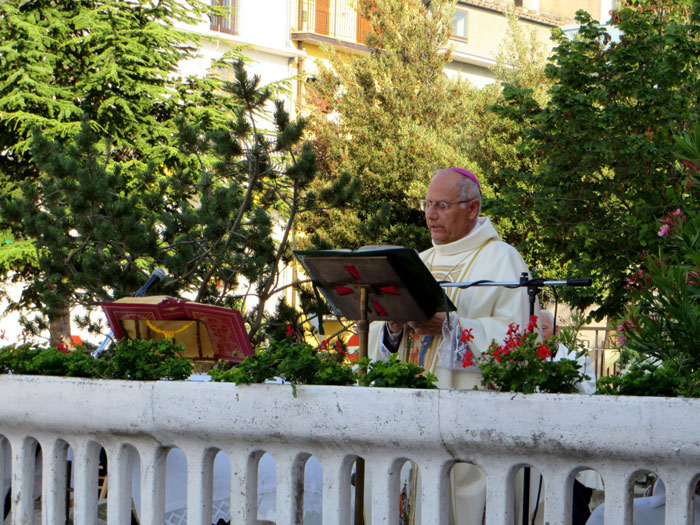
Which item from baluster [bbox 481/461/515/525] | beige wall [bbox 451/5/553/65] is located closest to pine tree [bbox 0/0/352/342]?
baluster [bbox 481/461/515/525]

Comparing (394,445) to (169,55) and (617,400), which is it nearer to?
(617,400)

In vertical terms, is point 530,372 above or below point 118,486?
above

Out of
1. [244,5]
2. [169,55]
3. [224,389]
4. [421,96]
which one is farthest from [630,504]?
[244,5]

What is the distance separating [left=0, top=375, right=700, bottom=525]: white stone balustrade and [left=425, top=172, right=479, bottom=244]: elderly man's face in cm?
227

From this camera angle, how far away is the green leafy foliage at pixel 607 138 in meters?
12.8

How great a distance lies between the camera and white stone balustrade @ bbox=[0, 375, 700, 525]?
8.16ft

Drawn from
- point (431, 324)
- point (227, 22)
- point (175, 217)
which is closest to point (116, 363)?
point (431, 324)

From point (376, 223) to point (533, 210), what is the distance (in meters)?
3.41

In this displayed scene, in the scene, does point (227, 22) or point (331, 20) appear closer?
point (227, 22)

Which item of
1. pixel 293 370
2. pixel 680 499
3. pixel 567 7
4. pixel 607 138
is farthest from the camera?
pixel 567 7

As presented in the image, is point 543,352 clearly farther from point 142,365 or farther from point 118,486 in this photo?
point 118,486

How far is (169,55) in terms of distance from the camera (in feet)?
73.5

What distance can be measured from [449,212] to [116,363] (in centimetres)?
225

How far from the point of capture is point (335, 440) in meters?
2.87
